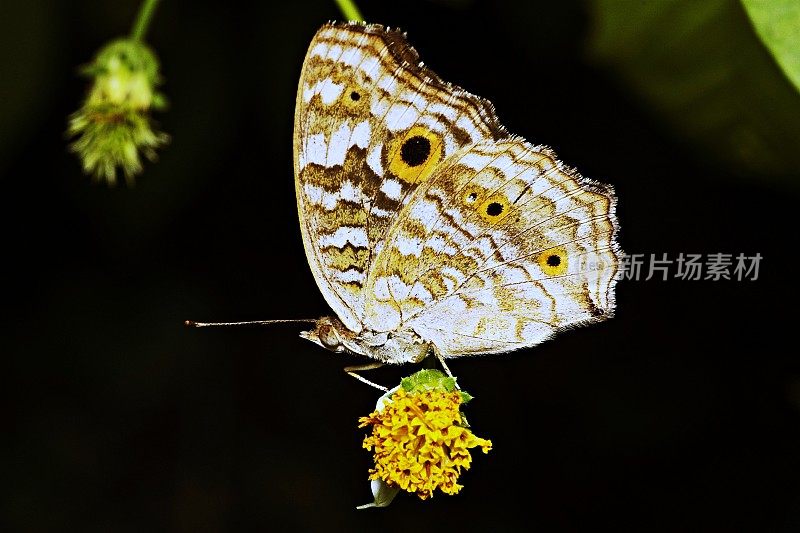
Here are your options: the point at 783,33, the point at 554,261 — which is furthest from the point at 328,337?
the point at 783,33

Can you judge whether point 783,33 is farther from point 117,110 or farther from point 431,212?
point 117,110

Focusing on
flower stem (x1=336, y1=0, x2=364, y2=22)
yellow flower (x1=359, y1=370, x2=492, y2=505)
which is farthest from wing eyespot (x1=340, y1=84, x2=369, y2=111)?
yellow flower (x1=359, y1=370, x2=492, y2=505)

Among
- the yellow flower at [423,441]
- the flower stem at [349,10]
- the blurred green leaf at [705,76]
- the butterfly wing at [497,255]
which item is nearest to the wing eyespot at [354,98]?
the butterfly wing at [497,255]

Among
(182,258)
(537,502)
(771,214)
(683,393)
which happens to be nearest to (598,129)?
(771,214)

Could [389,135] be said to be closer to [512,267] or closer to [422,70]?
[422,70]
